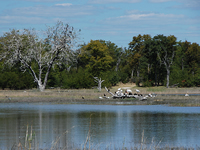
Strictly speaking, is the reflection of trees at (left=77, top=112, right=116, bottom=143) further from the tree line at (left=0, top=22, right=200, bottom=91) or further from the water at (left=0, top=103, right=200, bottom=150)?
the tree line at (left=0, top=22, right=200, bottom=91)

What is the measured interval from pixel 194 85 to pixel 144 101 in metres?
38.4

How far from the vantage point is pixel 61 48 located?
195ft

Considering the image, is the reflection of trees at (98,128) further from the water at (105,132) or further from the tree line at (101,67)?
the tree line at (101,67)

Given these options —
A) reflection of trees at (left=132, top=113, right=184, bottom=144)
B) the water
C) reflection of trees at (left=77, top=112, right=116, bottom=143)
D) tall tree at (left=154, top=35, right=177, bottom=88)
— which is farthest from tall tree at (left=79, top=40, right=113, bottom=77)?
reflection of trees at (left=132, top=113, right=184, bottom=144)

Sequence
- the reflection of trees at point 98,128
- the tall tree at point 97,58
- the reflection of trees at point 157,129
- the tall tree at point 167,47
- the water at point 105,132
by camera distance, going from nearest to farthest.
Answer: the water at point 105,132 < the reflection of trees at point 157,129 < the reflection of trees at point 98,128 < the tall tree at point 167,47 < the tall tree at point 97,58

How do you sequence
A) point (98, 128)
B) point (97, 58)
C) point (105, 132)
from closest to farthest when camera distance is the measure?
1. point (105, 132)
2. point (98, 128)
3. point (97, 58)

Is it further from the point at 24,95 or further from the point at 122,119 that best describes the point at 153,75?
the point at 122,119

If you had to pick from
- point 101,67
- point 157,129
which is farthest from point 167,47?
point 157,129

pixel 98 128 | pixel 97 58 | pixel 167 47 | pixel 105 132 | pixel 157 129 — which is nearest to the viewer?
pixel 105 132

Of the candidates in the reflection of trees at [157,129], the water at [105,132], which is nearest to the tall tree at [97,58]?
the water at [105,132]

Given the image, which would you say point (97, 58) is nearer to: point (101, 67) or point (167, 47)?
point (101, 67)

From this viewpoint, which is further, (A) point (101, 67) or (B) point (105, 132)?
(A) point (101, 67)

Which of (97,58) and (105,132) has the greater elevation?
(97,58)

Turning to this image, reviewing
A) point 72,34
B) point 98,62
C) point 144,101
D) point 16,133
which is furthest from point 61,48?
point 16,133
